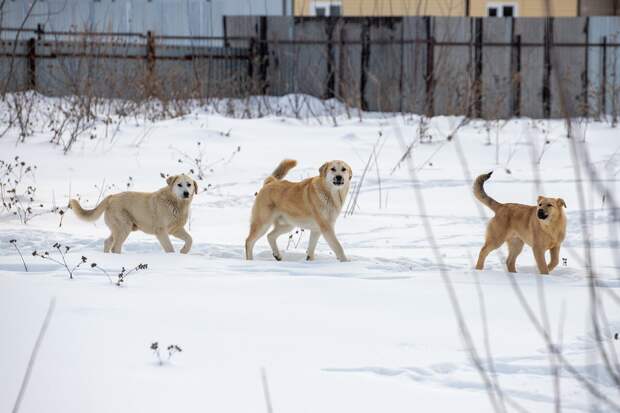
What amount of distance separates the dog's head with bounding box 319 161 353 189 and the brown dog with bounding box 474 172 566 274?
3.94 feet

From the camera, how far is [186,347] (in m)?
4.52

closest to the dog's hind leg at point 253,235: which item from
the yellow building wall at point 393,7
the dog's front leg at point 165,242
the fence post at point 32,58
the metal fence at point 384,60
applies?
the dog's front leg at point 165,242

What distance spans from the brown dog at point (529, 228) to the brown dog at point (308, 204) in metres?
1.29

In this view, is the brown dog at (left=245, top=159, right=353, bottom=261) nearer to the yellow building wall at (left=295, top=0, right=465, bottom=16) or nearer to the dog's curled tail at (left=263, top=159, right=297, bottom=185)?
the dog's curled tail at (left=263, top=159, right=297, bottom=185)

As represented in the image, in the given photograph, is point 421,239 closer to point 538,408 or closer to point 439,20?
point 538,408

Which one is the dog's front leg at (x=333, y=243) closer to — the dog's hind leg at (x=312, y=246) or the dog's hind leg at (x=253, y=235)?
the dog's hind leg at (x=312, y=246)

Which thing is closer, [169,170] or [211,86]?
[169,170]

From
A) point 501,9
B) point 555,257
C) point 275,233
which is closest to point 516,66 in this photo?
point 501,9

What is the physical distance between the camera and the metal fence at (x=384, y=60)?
20766 millimetres

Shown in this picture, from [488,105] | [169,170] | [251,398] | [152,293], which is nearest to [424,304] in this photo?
[152,293]

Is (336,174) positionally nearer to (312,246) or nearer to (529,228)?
(312,246)

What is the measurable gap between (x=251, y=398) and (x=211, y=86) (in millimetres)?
17884

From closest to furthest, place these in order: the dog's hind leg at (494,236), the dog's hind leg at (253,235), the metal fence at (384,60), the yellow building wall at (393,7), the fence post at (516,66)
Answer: the dog's hind leg at (494,236) → the dog's hind leg at (253,235) → the metal fence at (384,60) → the fence post at (516,66) → the yellow building wall at (393,7)

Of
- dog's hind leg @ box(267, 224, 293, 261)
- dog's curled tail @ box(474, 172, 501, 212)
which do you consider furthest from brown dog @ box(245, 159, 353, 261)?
dog's curled tail @ box(474, 172, 501, 212)
